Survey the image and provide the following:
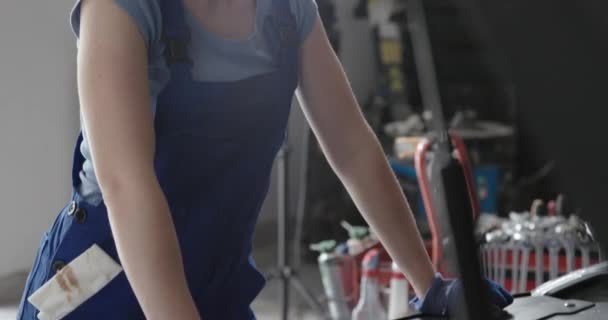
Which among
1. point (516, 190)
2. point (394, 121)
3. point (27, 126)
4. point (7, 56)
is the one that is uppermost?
point (7, 56)

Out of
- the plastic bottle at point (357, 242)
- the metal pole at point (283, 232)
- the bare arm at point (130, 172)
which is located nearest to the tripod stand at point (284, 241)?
the metal pole at point (283, 232)

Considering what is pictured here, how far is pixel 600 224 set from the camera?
368 mm

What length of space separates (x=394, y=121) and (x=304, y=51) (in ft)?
12.9

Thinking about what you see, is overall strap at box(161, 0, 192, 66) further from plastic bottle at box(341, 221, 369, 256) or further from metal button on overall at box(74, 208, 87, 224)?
Answer: plastic bottle at box(341, 221, 369, 256)

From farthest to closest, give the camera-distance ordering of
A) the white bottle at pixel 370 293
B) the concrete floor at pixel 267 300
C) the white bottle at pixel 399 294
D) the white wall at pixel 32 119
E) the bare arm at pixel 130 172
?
the white wall at pixel 32 119 → the concrete floor at pixel 267 300 → the white bottle at pixel 370 293 → the white bottle at pixel 399 294 → the bare arm at pixel 130 172

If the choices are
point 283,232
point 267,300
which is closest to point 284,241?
point 283,232

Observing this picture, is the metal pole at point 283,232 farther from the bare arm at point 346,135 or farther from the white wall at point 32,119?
the bare arm at point 346,135

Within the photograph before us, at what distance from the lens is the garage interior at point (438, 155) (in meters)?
0.35

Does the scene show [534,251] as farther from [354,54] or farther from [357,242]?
[354,54]

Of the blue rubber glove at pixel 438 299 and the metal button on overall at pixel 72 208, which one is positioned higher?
the metal button on overall at pixel 72 208

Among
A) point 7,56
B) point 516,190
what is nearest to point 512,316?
point 7,56

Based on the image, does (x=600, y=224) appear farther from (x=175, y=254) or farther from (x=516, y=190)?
(x=516, y=190)

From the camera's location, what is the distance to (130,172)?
2.42ft

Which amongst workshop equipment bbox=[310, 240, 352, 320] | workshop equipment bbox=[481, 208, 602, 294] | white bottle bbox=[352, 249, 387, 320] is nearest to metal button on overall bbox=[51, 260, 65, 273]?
workshop equipment bbox=[481, 208, 602, 294]
